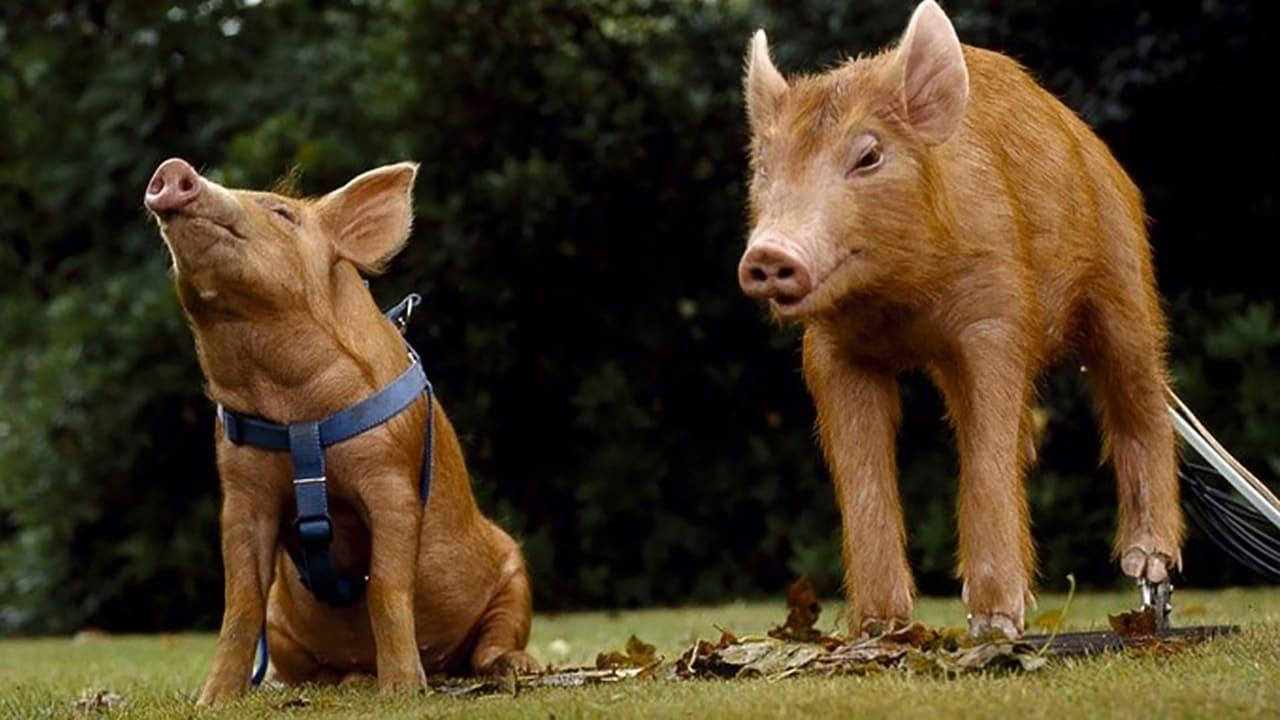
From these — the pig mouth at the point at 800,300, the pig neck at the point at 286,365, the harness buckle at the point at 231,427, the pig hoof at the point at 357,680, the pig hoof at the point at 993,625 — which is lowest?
the pig hoof at the point at 357,680

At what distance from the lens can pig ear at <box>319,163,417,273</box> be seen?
5.94 meters

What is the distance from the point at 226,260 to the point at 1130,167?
7762 millimetres

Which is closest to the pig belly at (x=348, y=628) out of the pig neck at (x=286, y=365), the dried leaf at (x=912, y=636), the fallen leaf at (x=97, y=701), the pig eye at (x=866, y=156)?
the fallen leaf at (x=97, y=701)

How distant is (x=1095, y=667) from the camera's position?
4.92m

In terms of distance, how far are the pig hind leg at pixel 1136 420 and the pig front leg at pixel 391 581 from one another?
2221 mm

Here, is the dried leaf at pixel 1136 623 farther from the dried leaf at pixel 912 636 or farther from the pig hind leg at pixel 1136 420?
the dried leaf at pixel 912 636

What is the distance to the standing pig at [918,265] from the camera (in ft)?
17.0

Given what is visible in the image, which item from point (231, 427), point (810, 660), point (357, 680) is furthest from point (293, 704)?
point (810, 660)

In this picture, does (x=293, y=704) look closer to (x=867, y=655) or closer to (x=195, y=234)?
(x=195, y=234)

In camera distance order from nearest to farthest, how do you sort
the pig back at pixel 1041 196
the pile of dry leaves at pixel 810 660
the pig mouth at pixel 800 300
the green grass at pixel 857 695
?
the green grass at pixel 857 695, the pile of dry leaves at pixel 810 660, the pig mouth at pixel 800 300, the pig back at pixel 1041 196

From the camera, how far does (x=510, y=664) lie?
5984mm

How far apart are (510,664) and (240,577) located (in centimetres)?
90

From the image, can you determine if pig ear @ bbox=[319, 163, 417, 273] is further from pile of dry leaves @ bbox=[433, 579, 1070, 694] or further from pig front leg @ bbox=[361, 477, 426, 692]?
pile of dry leaves @ bbox=[433, 579, 1070, 694]

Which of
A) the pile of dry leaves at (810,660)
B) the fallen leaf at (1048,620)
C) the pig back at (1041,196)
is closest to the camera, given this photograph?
the pile of dry leaves at (810,660)
